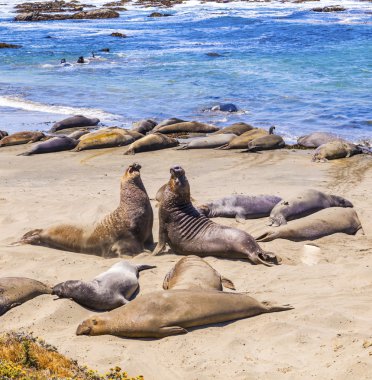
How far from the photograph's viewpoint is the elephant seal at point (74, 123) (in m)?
16.9

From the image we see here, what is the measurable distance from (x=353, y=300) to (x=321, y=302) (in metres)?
0.29

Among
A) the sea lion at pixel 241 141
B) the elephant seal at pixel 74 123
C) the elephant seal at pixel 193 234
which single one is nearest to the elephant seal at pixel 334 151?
the sea lion at pixel 241 141

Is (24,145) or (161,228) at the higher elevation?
(161,228)

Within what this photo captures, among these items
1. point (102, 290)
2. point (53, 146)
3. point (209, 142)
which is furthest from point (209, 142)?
point (102, 290)

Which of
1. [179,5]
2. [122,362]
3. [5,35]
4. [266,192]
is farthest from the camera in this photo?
[179,5]

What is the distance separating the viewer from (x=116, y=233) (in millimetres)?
7883

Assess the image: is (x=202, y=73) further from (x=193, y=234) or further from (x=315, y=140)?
(x=193, y=234)

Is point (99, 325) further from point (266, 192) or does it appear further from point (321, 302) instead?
point (266, 192)

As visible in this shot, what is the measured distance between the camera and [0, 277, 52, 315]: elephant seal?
6152mm

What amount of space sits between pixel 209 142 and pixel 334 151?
2645 millimetres

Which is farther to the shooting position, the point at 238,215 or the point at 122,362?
the point at 238,215

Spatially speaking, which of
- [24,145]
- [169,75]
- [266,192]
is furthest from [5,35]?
[266,192]

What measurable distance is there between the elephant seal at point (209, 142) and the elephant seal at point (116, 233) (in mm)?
6036

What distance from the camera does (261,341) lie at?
5.36 metres
